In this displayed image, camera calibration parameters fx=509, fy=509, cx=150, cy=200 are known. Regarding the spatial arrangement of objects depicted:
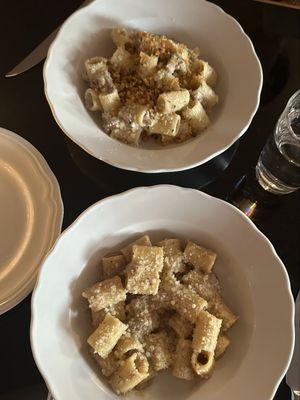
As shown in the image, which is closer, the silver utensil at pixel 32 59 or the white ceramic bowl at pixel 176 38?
the white ceramic bowl at pixel 176 38

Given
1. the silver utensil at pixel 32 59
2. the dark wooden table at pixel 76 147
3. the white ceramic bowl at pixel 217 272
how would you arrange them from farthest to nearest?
the silver utensil at pixel 32 59 < the dark wooden table at pixel 76 147 < the white ceramic bowl at pixel 217 272

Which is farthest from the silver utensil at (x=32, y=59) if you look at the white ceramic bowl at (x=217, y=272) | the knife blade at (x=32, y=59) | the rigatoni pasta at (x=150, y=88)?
the white ceramic bowl at (x=217, y=272)

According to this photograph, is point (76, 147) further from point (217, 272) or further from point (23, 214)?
point (217, 272)

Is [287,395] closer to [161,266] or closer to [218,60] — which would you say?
[161,266]

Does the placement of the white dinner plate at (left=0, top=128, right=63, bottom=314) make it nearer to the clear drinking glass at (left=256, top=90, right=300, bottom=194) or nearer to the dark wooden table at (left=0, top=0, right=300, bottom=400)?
the dark wooden table at (left=0, top=0, right=300, bottom=400)

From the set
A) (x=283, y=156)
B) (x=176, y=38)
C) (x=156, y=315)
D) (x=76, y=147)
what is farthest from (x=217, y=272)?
(x=176, y=38)

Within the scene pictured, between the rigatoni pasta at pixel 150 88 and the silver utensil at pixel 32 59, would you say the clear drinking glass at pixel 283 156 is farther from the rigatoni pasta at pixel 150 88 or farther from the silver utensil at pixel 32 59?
the silver utensil at pixel 32 59
